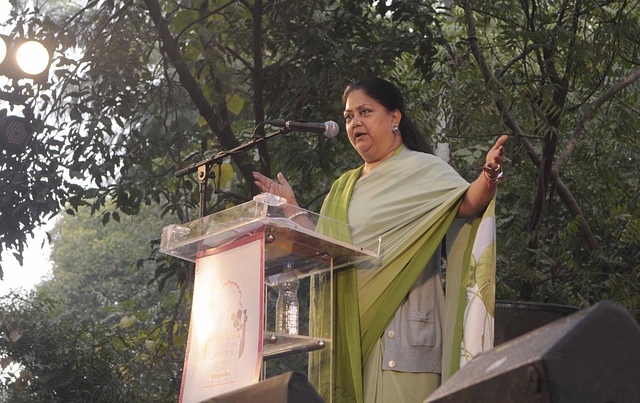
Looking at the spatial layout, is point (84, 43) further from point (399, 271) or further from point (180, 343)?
point (399, 271)

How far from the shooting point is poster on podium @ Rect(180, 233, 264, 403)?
2.59 m

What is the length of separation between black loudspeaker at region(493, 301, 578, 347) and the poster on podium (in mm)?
1781

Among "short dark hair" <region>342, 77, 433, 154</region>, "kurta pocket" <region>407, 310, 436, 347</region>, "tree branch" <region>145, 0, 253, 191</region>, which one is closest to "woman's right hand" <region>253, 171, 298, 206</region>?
"short dark hair" <region>342, 77, 433, 154</region>

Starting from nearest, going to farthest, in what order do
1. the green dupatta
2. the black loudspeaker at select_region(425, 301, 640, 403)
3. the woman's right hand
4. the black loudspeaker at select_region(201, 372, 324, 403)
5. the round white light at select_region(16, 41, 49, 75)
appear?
the black loudspeaker at select_region(425, 301, 640, 403) → the black loudspeaker at select_region(201, 372, 324, 403) → the green dupatta → the woman's right hand → the round white light at select_region(16, 41, 49, 75)

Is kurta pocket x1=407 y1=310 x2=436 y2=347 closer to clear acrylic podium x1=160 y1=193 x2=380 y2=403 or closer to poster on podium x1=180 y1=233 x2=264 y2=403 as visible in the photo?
clear acrylic podium x1=160 y1=193 x2=380 y2=403

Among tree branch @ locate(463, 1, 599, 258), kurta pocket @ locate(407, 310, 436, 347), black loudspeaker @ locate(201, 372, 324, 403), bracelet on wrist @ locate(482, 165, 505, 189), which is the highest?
tree branch @ locate(463, 1, 599, 258)

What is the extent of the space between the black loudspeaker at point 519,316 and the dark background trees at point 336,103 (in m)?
1.41

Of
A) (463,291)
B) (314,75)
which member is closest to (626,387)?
(463,291)

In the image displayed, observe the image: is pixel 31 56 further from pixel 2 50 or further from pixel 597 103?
pixel 597 103

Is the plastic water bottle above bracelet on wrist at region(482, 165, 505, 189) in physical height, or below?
below

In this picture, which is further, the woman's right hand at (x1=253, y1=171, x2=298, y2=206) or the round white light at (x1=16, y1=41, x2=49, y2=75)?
the round white light at (x1=16, y1=41, x2=49, y2=75)

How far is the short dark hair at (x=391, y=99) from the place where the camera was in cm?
328

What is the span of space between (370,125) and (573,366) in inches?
80.7

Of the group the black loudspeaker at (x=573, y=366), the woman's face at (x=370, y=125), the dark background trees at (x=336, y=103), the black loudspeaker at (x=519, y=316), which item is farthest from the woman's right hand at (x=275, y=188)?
the dark background trees at (x=336, y=103)
